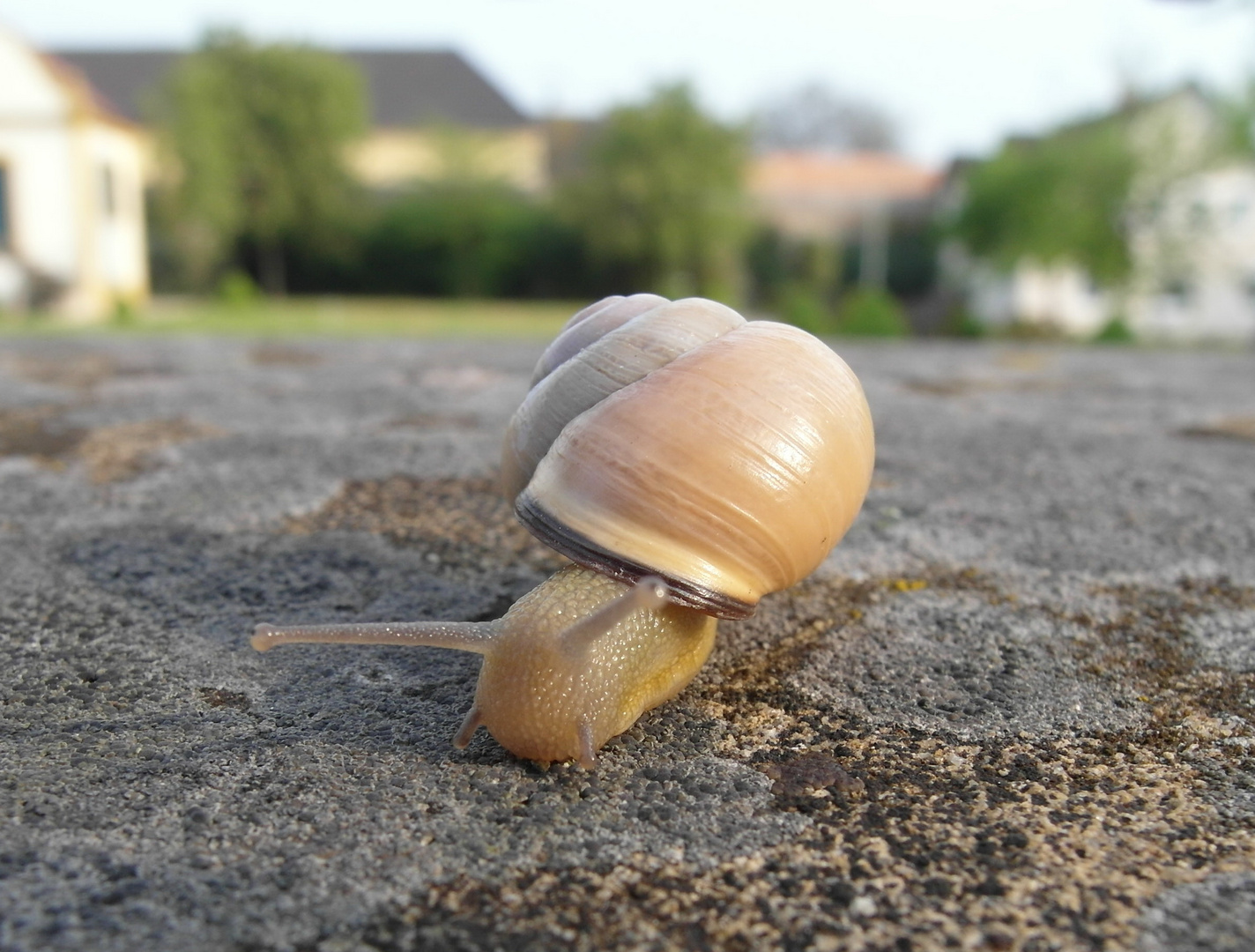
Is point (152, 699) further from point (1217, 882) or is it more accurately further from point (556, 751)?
point (1217, 882)

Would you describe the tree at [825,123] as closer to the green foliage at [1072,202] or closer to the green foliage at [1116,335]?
the green foliage at [1072,202]

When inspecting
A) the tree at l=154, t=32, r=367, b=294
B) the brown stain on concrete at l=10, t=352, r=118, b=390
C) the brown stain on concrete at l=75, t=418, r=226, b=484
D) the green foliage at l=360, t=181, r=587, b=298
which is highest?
the tree at l=154, t=32, r=367, b=294

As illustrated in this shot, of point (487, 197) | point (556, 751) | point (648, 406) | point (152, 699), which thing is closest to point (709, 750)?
point (556, 751)

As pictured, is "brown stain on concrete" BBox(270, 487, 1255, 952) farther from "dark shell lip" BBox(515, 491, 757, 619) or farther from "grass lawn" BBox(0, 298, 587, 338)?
"grass lawn" BBox(0, 298, 587, 338)

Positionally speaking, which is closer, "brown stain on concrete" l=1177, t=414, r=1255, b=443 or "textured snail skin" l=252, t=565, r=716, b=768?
"textured snail skin" l=252, t=565, r=716, b=768

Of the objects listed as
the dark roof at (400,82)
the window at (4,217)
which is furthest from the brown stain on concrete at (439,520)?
the dark roof at (400,82)

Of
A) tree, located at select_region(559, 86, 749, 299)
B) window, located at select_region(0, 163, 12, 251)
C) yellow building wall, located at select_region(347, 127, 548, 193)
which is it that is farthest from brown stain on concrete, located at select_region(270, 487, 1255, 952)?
yellow building wall, located at select_region(347, 127, 548, 193)
